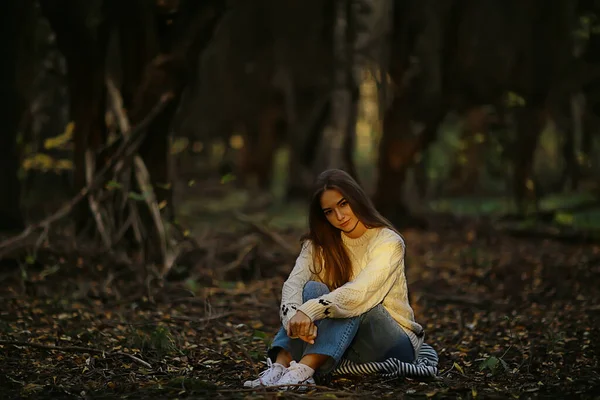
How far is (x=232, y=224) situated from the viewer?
1678cm

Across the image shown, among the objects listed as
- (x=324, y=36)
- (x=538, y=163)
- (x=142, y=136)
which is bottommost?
(x=538, y=163)

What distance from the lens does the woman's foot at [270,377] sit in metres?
5.11

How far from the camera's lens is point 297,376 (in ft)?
16.6

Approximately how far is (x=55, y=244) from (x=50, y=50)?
5.37 m

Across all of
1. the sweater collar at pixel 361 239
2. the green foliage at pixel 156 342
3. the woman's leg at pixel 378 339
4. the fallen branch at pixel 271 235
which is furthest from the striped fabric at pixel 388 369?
the fallen branch at pixel 271 235

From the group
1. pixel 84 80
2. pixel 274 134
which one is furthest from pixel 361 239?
pixel 274 134

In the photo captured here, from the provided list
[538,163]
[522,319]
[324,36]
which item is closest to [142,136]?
[522,319]

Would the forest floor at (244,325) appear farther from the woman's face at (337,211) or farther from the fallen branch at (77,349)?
the woman's face at (337,211)

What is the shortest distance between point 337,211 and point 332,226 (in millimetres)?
174

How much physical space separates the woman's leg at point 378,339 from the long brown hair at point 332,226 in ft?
1.06

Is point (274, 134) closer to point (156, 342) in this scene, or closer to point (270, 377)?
point (156, 342)

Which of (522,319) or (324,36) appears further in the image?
(324,36)

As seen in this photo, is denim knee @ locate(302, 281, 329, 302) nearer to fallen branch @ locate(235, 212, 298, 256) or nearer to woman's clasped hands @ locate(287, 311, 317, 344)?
woman's clasped hands @ locate(287, 311, 317, 344)

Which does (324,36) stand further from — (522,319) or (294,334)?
(294,334)
